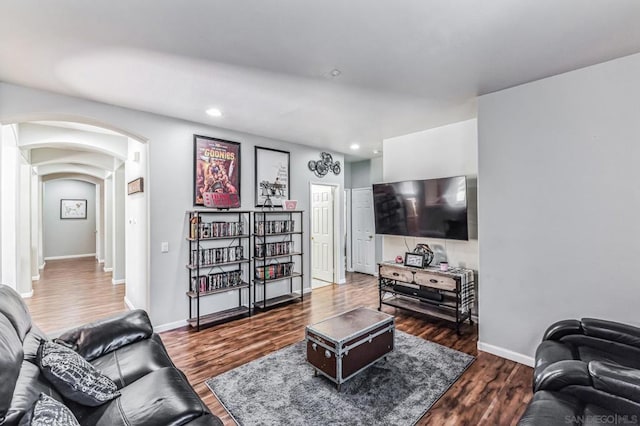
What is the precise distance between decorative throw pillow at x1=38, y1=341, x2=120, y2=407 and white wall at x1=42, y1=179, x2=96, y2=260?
10.5 m

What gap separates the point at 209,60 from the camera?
7.53 feet

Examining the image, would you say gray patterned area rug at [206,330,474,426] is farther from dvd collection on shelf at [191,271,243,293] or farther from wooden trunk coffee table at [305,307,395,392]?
dvd collection on shelf at [191,271,243,293]

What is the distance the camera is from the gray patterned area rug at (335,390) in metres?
2.08

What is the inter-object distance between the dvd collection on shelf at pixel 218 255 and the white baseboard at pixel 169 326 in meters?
0.76

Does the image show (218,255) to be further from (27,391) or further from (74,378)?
(27,391)

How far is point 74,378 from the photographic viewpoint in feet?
4.81

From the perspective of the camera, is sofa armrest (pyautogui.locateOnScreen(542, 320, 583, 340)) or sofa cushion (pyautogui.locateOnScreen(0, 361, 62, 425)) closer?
sofa cushion (pyautogui.locateOnScreen(0, 361, 62, 425))

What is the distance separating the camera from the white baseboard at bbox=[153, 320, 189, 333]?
11.7ft

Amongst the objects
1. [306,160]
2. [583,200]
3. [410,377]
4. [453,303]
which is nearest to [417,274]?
[453,303]

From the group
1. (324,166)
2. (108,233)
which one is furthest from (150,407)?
(108,233)

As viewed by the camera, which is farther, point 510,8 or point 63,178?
point 63,178

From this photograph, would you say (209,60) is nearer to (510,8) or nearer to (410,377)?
(510,8)

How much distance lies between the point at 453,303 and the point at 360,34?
10.4 feet

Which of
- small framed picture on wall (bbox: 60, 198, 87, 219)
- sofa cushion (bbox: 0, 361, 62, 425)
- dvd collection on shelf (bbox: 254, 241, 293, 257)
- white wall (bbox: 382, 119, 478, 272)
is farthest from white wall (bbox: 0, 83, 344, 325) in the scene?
small framed picture on wall (bbox: 60, 198, 87, 219)
